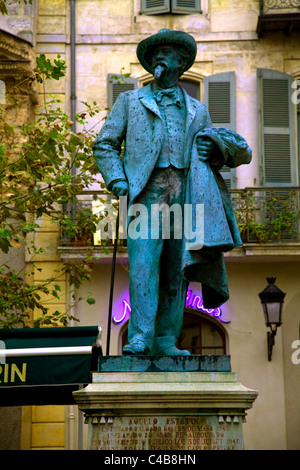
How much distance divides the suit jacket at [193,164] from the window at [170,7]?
13997 millimetres

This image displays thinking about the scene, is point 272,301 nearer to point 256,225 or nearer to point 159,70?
point 256,225

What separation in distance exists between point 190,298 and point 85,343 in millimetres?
5953

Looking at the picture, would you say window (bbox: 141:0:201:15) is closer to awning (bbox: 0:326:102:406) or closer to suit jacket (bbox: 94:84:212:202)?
awning (bbox: 0:326:102:406)

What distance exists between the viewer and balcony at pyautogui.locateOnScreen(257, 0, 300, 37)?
20125mm

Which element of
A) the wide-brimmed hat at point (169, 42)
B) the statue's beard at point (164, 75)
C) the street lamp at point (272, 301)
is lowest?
the statue's beard at point (164, 75)

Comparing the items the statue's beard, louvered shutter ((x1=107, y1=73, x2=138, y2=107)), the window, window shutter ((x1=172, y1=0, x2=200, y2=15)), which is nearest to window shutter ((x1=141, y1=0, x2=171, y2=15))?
the window

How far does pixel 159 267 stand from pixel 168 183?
611 millimetres

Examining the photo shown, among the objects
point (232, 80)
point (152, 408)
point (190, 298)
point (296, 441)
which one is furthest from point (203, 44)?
point (152, 408)

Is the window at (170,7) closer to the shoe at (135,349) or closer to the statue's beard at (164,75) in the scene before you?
the statue's beard at (164,75)

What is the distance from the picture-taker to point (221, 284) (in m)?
7.05

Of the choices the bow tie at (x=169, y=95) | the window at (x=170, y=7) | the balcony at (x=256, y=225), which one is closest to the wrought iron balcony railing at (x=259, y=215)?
the balcony at (x=256, y=225)

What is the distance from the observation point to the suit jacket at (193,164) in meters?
6.95

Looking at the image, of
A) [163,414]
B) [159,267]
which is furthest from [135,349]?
[159,267]

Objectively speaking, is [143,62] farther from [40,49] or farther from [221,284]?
[40,49]
